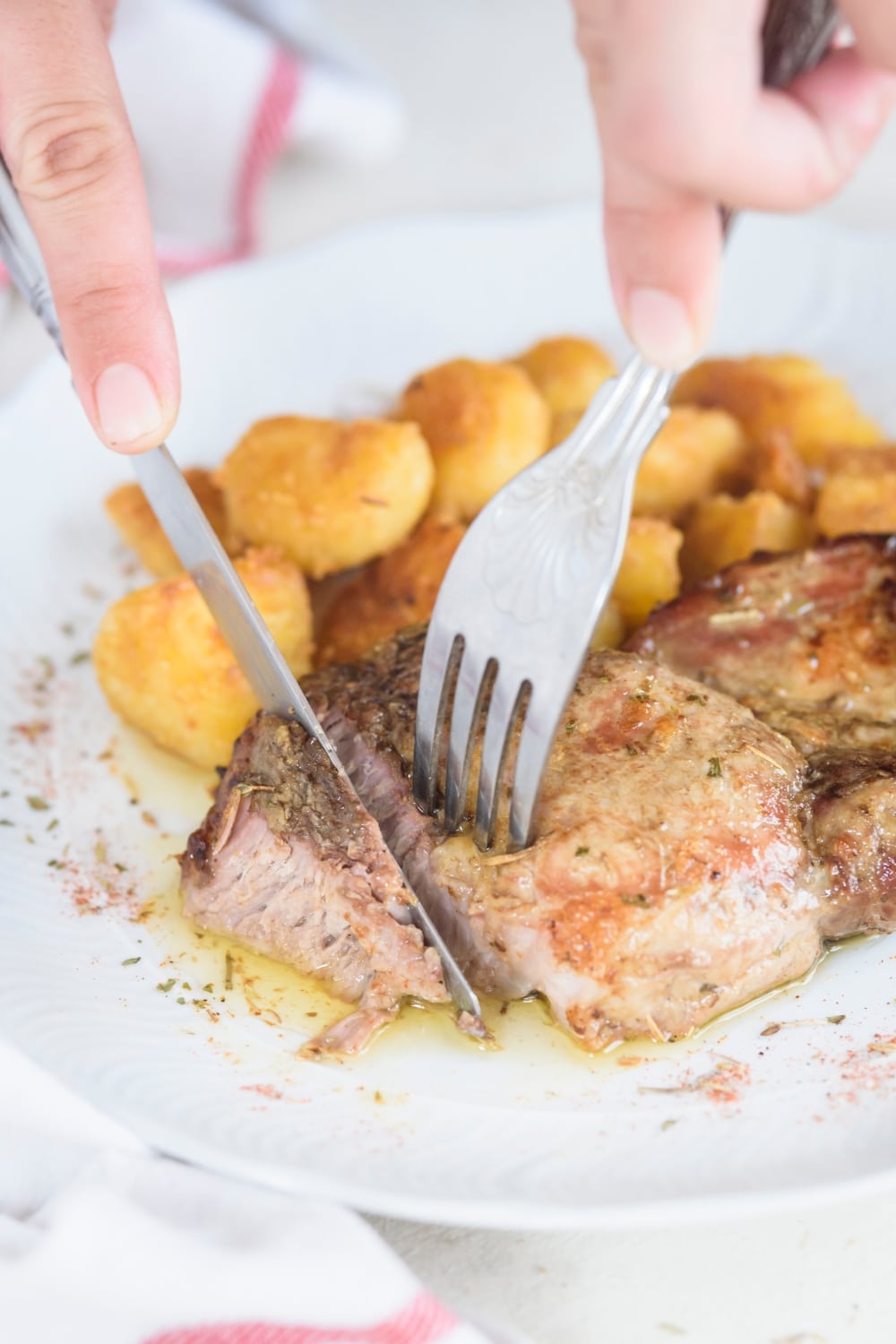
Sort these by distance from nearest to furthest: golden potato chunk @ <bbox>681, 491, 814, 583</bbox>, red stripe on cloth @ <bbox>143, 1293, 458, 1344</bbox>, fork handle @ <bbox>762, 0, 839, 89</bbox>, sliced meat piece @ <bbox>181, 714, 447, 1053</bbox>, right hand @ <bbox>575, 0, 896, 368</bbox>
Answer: right hand @ <bbox>575, 0, 896, 368</bbox>
red stripe on cloth @ <bbox>143, 1293, 458, 1344</bbox>
fork handle @ <bbox>762, 0, 839, 89</bbox>
sliced meat piece @ <bbox>181, 714, 447, 1053</bbox>
golden potato chunk @ <bbox>681, 491, 814, 583</bbox>

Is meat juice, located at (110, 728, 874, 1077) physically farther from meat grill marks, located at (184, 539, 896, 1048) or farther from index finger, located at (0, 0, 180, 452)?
index finger, located at (0, 0, 180, 452)

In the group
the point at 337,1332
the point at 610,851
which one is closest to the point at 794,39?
the point at 610,851

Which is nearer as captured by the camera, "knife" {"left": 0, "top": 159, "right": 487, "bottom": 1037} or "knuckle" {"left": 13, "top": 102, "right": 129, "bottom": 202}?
"knuckle" {"left": 13, "top": 102, "right": 129, "bottom": 202}

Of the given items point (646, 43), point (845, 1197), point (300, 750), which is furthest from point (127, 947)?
point (646, 43)

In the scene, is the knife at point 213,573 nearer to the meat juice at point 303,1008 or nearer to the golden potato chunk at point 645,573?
the meat juice at point 303,1008

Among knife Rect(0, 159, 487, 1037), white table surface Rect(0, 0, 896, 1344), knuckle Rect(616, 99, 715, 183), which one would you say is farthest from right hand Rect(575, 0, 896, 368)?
white table surface Rect(0, 0, 896, 1344)

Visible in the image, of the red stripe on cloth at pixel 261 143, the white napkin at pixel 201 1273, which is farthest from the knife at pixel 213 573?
the red stripe on cloth at pixel 261 143
